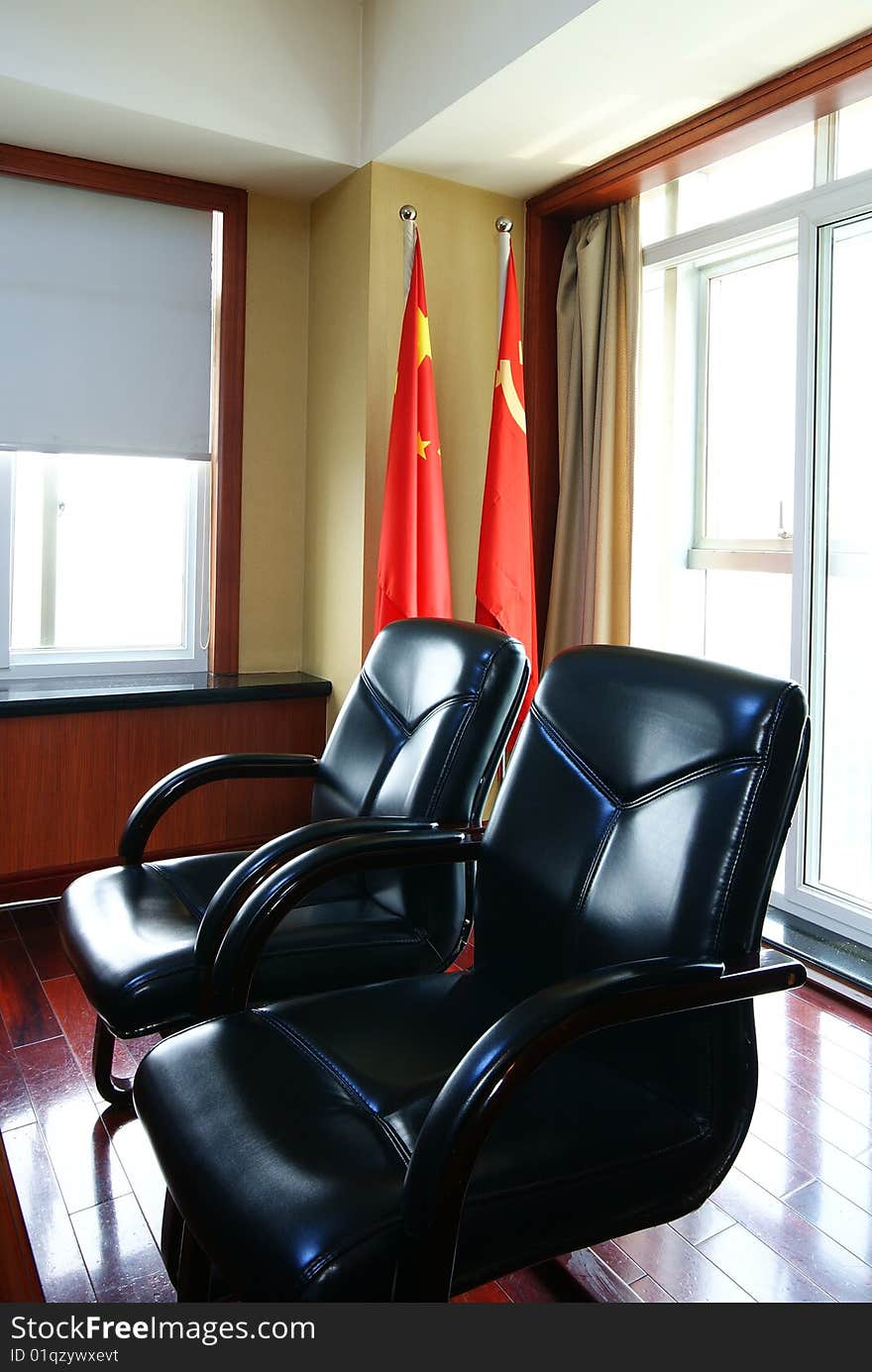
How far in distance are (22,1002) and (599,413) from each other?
7.99ft

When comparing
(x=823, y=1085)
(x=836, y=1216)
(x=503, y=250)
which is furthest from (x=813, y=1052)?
(x=503, y=250)

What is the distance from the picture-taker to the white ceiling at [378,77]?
2.47 metres

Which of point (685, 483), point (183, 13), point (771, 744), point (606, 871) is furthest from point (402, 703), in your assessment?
point (183, 13)

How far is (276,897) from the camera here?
1451 mm

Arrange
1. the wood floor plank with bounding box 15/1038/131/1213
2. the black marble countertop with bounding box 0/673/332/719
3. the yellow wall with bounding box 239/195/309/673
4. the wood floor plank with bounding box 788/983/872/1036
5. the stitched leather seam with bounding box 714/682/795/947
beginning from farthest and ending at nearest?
the yellow wall with bounding box 239/195/309/673 < the black marble countertop with bounding box 0/673/332/719 < the wood floor plank with bounding box 788/983/872/1036 < the wood floor plank with bounding box 15/1038/131/1213 < the stitched leather seam with bounding box 714/682/795/947

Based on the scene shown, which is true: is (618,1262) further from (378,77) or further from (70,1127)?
(378,77)

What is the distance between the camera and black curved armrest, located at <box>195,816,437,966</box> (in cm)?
153

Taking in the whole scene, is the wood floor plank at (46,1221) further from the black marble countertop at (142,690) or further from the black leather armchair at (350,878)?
the black marble countertop at (142,690)

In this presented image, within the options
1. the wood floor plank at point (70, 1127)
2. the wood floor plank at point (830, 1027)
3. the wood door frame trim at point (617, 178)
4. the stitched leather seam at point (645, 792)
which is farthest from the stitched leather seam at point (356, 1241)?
the wood door frame trim at point (617, 178)

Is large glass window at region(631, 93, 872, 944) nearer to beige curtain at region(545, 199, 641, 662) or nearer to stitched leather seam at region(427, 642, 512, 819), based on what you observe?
beige curtain at region(545, 199, 641, 662)

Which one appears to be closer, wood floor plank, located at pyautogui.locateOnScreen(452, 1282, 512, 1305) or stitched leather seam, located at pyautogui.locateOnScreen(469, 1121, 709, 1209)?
stitched leather seam, located at pyautogui.locateOnScreen(469, 1121, 709, 1209)

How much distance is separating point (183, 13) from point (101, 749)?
2.17 meters

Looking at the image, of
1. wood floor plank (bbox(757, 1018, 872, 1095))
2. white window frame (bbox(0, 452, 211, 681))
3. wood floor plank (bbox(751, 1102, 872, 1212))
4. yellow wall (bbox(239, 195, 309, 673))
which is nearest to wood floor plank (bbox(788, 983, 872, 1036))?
wood floor plank (bbox(757, 1018, 872, 1095))

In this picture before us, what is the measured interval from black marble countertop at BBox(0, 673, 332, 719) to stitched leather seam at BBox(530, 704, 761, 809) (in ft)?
6.16
